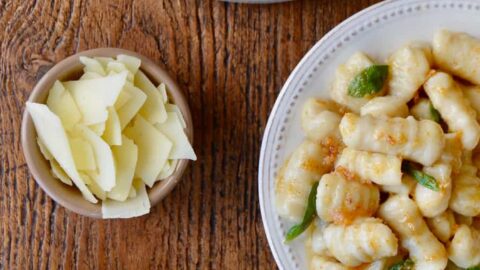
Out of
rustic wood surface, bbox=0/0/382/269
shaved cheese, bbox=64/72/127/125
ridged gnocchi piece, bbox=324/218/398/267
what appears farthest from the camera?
rustic wood surface, bbox=0/0/382/269

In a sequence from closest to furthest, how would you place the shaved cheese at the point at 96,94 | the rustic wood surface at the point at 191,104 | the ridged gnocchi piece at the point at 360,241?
1. the ridged gnocchi piece at the point at 360,241
2. the shaved cheese at the point at 96,94
3. the rustic wood surface at the point at 191,104

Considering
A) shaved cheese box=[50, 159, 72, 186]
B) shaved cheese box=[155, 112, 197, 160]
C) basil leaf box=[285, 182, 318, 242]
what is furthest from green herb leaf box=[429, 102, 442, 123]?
shaved cheese box=[50, 159, 72, 186]

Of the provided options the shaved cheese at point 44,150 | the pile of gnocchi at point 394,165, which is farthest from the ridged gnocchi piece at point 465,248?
the shaved cheese at point 44,150

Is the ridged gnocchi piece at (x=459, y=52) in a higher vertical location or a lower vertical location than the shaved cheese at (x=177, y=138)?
higher

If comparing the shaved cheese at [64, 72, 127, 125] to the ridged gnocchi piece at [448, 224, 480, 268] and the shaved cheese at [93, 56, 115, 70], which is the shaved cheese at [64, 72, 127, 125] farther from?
the ridged gnocchi piece at [448, 224, 480, 268]

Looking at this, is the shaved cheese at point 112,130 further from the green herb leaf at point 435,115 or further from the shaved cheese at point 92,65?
the green herb leaf at point 435,115

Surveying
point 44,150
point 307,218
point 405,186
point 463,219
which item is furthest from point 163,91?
point 463,219

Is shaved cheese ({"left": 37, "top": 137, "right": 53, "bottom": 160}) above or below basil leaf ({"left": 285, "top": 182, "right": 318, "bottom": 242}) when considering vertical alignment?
above
